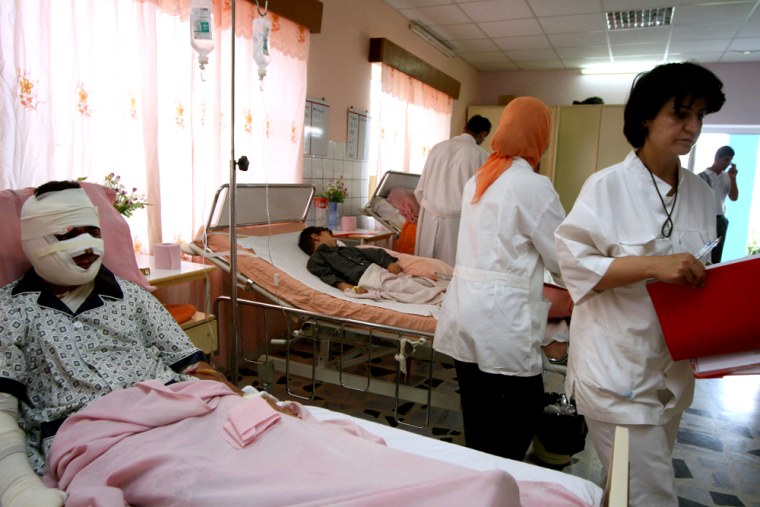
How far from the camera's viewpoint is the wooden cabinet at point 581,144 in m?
6.75

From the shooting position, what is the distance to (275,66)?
12.0ft

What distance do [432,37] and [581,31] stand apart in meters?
Result: 1.65

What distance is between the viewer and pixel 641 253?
50.7 inches

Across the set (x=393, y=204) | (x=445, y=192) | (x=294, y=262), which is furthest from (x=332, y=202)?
(x=294, y=262)

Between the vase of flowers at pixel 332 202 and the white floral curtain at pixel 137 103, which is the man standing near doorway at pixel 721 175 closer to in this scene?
the vase of flowers at pixel 332 202

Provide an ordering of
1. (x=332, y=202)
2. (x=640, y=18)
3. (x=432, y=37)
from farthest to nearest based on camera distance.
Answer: (x=432, y=37)
(x=640, y=18)
(x=332, y=202)

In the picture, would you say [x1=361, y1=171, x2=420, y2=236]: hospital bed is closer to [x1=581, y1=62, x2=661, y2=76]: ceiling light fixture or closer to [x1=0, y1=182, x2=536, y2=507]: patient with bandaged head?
[x1=0, y1=182, x2=536, y2=507]: patient with bandaged head

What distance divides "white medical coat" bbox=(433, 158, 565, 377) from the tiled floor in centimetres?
95

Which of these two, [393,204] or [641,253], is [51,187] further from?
[393,204]

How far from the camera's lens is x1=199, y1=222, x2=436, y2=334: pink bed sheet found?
2.40 m

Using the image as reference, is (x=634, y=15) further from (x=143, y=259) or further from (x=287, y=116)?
(x=143, y=259)

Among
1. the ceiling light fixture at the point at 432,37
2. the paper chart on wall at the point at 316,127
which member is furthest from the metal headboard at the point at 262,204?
the ceiling light fixture at the point at 432,37

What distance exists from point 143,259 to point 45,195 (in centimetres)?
107

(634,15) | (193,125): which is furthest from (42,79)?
(634,15)
